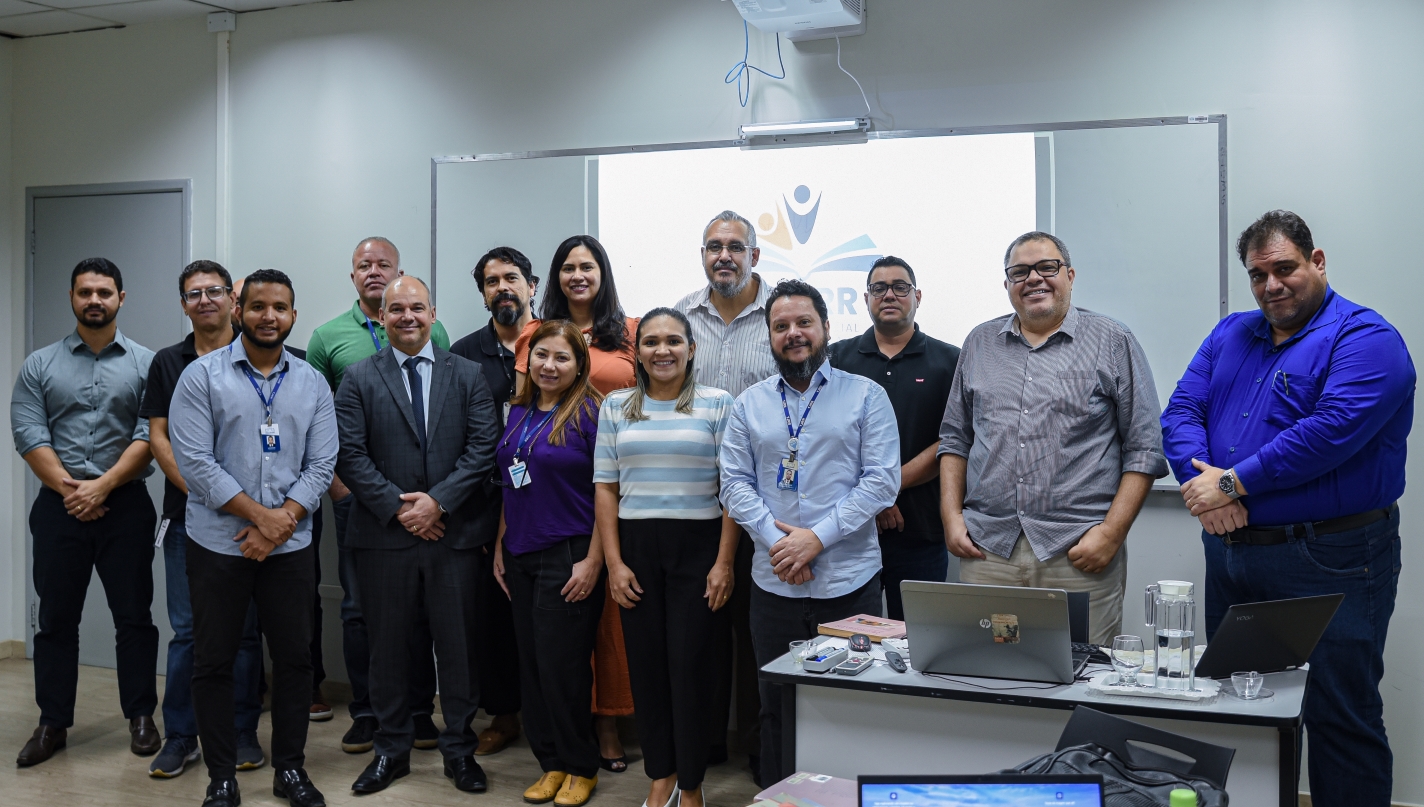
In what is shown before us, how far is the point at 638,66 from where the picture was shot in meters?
4.58

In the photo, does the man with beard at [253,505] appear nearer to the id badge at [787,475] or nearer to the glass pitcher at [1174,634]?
the id badge at [787,475]

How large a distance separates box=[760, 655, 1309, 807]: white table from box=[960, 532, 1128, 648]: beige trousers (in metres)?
0.80

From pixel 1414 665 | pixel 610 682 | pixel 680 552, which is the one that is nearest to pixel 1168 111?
pixel 1414 665

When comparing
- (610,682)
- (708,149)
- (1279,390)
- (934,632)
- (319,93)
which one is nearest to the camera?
(934,632)

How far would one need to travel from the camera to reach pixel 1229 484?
9.68 feet

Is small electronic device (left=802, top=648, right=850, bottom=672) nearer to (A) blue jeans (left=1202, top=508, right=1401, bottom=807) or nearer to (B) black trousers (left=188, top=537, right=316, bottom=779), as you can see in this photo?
(A) blue jeans (left=1202, top=508, right=1401, bottom=807)

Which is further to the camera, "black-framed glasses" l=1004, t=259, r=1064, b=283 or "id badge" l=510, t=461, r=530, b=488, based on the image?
"id badge" l=510, t=461, r=530, b=488

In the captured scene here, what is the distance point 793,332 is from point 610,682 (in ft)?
5.45

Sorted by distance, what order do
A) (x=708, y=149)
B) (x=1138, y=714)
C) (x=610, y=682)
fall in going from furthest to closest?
(x=708, y=149)
(x=610, y=682)
(x=1138, y=714)

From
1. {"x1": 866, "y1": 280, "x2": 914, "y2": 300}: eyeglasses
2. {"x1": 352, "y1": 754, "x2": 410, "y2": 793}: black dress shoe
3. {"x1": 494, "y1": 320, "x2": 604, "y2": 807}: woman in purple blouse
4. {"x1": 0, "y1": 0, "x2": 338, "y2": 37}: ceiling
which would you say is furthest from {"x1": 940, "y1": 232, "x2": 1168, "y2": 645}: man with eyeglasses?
{"x1": 0, "y1": 0, "x2": 338, "y2": 37}: ceiling

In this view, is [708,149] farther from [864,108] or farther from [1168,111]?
[1168,111]

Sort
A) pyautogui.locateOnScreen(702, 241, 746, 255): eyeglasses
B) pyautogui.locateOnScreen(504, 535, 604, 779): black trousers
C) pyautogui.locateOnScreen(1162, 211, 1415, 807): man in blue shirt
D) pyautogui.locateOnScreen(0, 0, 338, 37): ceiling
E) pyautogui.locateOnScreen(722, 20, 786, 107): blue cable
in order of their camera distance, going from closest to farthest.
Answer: pyautogui.locateOnScreen(1162, 211, 1415, 807): man in blue shirt < pyautogui.locateOnScreen(504, 535, 604, 779): black trousers < pyautogui.locateOnScreen(702, 241, 746, 255): eyeglasses < pyautogui.locateOnScreen(722, 20, 786, 107): blue cable < pyautogui.locateOnScreen(0, 0, 338, 37): ceiling

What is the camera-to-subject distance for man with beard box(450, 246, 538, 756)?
165 inches

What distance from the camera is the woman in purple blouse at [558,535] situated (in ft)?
11.8
